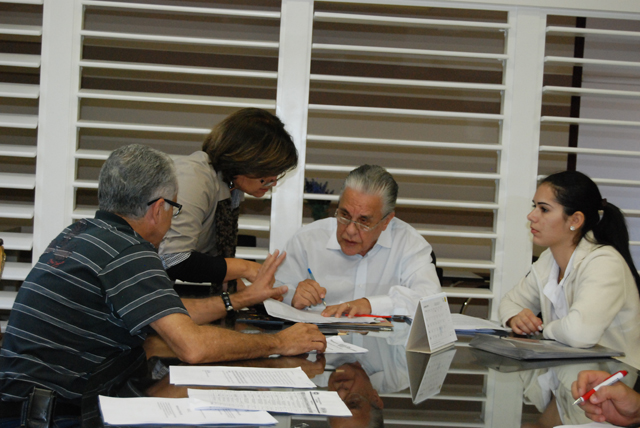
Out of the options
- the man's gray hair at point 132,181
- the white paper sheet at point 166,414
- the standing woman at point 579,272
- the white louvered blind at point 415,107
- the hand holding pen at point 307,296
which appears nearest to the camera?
the white paper sheet at point 166,414

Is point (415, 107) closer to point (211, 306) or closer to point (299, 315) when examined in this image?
point (299, 315)

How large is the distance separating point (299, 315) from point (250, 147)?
0.79m

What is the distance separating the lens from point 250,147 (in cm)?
255

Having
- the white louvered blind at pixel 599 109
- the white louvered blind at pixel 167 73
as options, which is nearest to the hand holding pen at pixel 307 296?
the white louvered blind at pixel 167 73

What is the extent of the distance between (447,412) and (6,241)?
8.66 feet

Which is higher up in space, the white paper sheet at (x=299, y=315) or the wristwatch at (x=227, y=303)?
the wristwatch at (x=227, y=303)

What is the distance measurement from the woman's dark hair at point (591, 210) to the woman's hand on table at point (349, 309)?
35.2 inches

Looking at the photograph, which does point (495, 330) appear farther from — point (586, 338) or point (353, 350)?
A: point (353, 350)

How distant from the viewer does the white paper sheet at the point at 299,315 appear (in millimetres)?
2072

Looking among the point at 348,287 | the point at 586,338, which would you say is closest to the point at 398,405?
the point at 586,338

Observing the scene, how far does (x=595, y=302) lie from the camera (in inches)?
83.6

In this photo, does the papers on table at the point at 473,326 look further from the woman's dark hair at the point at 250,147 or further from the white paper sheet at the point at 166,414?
the white paper sheet at the point at 166,414

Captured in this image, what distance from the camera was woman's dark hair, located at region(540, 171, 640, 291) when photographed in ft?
8.04

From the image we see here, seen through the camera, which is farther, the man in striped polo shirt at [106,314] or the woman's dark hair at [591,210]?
the woman's dark hair at [591,210]
